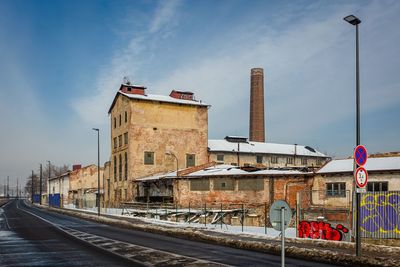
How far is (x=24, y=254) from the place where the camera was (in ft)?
52.3

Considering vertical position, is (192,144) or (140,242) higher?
(192,144)

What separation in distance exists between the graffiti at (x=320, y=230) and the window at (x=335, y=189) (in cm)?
Answer: 1055

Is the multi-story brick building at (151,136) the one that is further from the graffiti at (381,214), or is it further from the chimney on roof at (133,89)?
the graffiti at (381,214)

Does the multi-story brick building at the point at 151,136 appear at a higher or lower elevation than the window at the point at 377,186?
higher

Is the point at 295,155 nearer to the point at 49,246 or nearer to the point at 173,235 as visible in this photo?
the point at 173,235

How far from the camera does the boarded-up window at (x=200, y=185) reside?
146ft

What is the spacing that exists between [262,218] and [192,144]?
96.8ft

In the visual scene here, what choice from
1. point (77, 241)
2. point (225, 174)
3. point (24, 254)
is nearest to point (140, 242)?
point (77, 241)

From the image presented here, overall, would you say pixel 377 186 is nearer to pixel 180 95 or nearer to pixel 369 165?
pixel 369 165

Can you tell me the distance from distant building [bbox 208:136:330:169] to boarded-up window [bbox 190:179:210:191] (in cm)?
1802

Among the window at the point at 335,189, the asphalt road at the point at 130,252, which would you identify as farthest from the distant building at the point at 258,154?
the asphalt road at the point at 130,252

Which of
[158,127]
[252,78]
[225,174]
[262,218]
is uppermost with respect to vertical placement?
[252,78]

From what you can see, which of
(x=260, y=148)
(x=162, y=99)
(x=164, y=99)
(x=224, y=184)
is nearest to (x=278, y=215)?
(x=224, y=184)

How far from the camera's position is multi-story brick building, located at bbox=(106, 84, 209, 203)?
5925 centimetres
